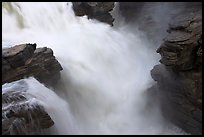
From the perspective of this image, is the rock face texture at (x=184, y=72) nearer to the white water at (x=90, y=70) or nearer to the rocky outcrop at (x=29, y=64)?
the white water at (x=90, y=70)

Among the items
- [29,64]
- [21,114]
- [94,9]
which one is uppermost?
[94,9]

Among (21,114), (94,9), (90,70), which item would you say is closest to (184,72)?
(90,70)

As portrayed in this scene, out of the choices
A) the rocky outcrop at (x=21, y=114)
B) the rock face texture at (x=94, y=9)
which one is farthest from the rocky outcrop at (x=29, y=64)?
the rock face texture at (x=94, y=9)

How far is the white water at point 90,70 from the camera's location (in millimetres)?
10250

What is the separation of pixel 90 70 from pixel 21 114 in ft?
15.4

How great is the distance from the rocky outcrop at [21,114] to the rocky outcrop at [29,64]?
856 millimetres

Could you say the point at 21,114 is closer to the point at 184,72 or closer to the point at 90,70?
the point at 90,70

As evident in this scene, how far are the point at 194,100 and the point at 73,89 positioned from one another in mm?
3724

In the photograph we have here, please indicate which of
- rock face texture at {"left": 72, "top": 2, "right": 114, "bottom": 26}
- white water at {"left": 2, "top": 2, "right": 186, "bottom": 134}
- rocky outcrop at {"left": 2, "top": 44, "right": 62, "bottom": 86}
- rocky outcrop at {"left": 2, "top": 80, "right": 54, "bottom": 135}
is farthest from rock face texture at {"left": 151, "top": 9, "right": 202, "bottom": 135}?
rock face texture at {"left": 72, "top": 2, "right": 114, "bottom": 26}

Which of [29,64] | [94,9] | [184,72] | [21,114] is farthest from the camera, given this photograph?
[94,9]

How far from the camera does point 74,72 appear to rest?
11500 mm

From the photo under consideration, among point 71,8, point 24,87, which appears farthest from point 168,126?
point 71,8

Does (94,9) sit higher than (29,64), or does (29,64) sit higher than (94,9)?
(94,9)

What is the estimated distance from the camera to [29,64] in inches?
386
